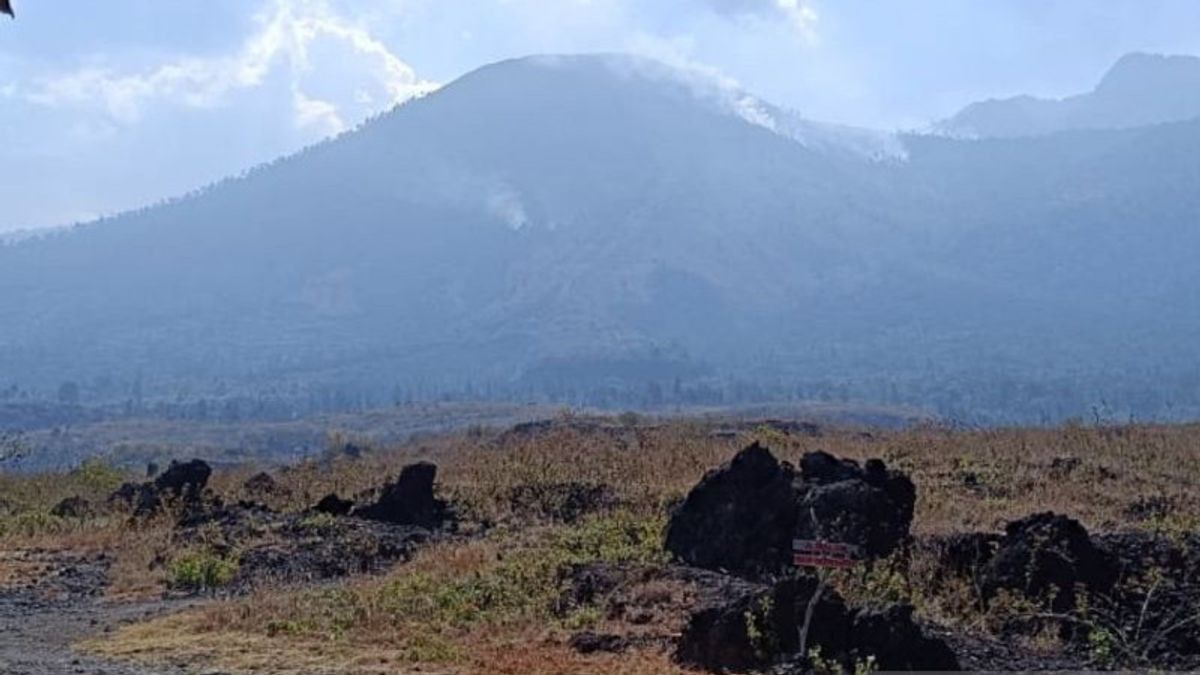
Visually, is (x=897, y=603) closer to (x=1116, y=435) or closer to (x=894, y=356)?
(x=1116, y=435)

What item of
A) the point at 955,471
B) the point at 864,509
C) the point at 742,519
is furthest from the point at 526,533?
the point at 955,471

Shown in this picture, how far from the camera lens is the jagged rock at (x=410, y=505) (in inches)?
835

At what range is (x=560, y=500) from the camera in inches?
856

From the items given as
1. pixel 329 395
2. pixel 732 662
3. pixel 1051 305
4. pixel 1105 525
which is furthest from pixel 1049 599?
pixel 1051 305

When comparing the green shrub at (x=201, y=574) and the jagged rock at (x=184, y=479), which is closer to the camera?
the green shrub at (x=201, y=574)

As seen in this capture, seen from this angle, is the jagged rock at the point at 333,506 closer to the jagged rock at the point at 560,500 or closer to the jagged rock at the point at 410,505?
the jagged rock at the point at 410,505

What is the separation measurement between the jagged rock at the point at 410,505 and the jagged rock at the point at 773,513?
22.2ft

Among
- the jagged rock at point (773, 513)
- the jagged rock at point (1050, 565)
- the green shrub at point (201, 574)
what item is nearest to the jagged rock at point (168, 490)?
the green shrub at point (201, 574)

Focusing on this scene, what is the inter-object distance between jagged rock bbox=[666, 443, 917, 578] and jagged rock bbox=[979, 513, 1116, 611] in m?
1.40

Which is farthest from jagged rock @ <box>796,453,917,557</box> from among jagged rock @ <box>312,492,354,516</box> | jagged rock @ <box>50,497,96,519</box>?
jagged rock @ <box>50,497,96,519</box>

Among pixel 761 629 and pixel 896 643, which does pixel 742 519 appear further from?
pixel 896 643

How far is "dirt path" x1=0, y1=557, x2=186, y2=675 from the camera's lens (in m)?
11.8

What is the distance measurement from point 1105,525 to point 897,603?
7499 mm

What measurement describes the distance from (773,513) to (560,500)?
24.3 feet
